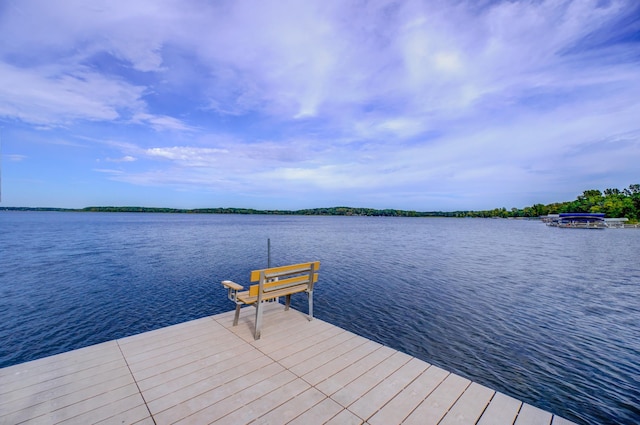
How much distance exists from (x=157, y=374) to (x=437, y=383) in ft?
13.7

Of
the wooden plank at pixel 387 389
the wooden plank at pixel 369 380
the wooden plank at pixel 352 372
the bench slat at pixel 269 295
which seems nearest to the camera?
the wooden plank at pixel 387 389

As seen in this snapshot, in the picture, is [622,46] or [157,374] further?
[622,46]

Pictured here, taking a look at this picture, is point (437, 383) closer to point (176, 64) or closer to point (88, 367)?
point (88, 367)

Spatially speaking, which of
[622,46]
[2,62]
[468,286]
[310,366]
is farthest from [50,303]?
[622,46]

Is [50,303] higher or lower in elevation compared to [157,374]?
lower

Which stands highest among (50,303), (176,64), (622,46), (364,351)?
(622,46)

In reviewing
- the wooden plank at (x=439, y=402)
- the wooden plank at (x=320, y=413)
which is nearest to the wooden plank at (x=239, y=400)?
the wooden plank at (x=320, y=413)

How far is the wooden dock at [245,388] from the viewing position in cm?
327

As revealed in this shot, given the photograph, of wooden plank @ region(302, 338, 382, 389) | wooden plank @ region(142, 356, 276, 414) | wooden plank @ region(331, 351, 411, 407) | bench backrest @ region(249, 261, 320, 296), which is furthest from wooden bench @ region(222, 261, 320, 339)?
wooden plank @ region(331, 351, 411, 407)

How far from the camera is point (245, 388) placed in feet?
12.5

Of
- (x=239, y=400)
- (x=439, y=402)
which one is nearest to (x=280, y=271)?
(x=239, y=400)

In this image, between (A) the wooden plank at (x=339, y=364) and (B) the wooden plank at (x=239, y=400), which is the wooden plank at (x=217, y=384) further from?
(A) the wooden plank at (x=339, y=364)

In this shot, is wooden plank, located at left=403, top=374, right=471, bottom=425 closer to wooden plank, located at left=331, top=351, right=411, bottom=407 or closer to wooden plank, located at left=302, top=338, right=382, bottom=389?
wooden plank, located at left=331, top=351, right=411, bottom=407

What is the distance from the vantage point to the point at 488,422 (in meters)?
3.22
